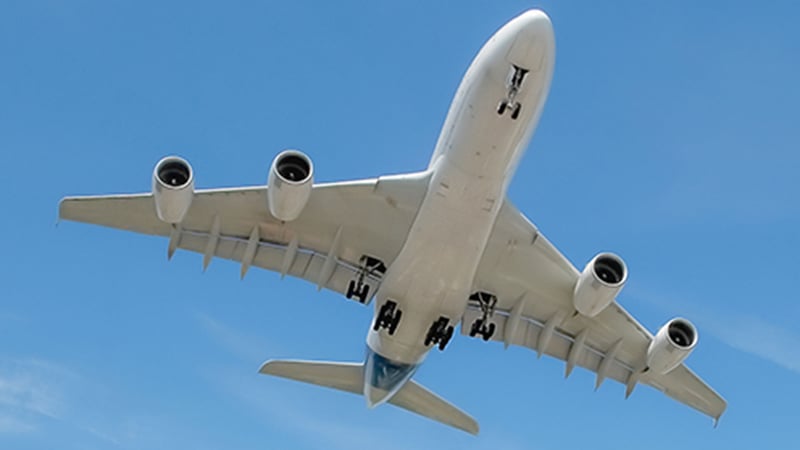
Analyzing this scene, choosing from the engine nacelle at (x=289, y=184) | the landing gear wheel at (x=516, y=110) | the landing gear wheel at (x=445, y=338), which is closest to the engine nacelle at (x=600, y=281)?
the landing gear wheel at (x=445, y=338)

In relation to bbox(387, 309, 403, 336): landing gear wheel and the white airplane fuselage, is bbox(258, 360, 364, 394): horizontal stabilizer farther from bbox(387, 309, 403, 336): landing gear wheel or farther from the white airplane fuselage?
bbox(387, 309, 403, 336): landing gear wheel

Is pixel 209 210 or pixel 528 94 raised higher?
pixel 528 94

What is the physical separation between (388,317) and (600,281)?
14.3 ft

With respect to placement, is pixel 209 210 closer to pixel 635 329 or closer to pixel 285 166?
pixel 285 166

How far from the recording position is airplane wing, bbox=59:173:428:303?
21219 mm

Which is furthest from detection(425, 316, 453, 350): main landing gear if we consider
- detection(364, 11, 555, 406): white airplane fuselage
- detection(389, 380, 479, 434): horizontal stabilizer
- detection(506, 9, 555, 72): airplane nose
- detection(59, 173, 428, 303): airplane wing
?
detection(506, 9, 555, 72): airplane nose

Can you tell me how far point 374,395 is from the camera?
81.1 feet

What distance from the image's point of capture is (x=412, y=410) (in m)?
26.1

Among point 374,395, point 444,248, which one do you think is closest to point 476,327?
point 374,395

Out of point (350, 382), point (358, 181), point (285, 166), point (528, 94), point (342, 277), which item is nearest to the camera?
point (528, 94)

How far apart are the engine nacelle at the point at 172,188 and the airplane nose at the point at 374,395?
6.78 meters

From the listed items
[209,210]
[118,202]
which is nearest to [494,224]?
[209,210]

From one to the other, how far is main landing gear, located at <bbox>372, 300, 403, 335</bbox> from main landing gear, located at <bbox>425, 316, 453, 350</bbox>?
76 cm

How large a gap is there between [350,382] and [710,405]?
27.7 ft
